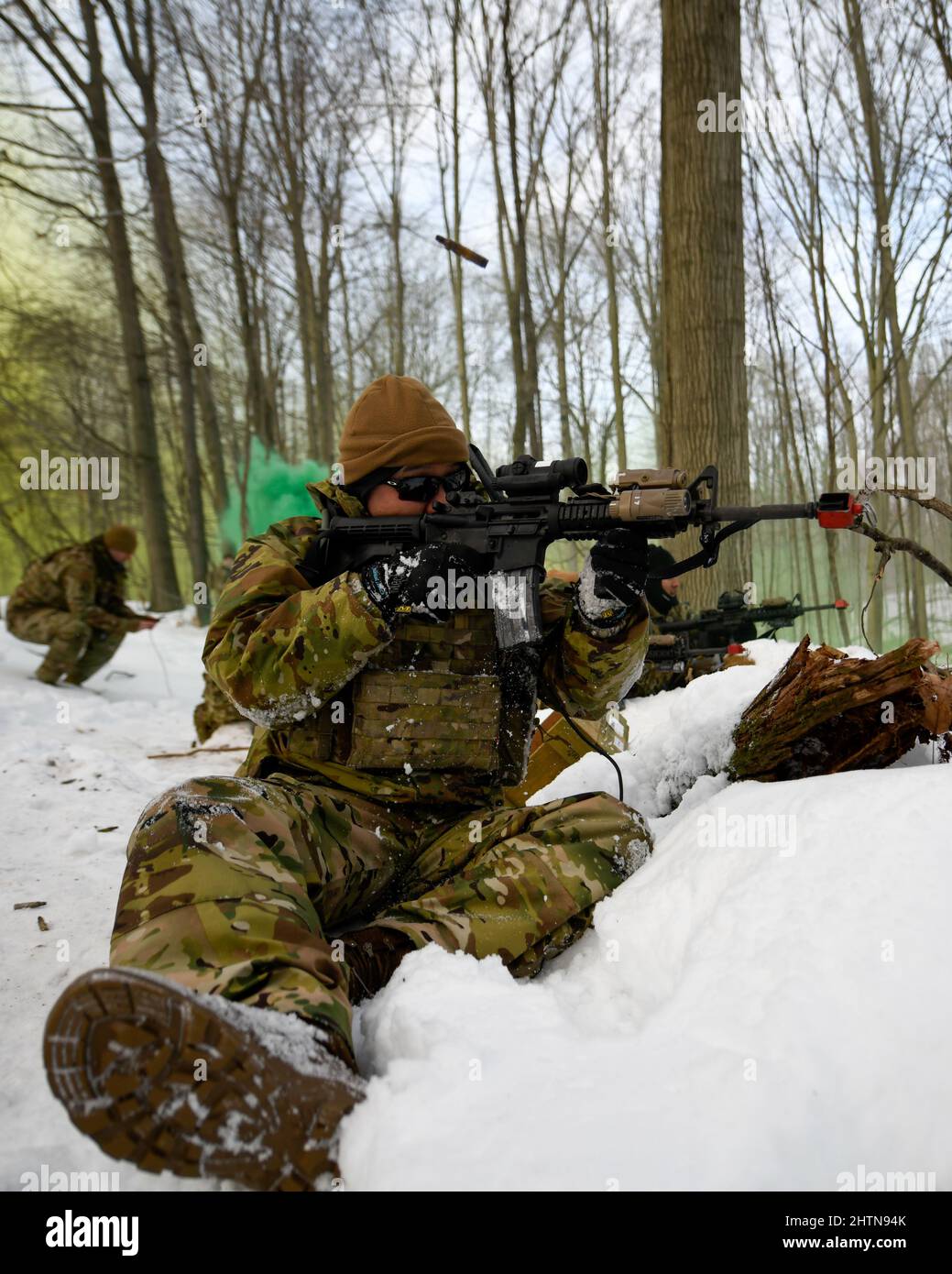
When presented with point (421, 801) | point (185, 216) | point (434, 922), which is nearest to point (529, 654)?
point (421, 801)

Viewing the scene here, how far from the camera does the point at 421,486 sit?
7.53 feet

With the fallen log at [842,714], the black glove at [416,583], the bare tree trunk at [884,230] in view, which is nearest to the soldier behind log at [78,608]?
the black glove at [416,583]

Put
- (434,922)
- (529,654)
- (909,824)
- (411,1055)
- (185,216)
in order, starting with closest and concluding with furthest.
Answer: (411,1055)
(909,824)
(434,922)
(529,654)
(185,216)

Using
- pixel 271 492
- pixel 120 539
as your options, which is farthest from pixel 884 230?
pixel 120 539

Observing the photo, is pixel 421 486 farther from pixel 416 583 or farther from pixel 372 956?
pixel 372 956

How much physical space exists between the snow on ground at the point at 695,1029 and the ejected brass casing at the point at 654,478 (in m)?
0.75

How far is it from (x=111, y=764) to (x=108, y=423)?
62.0 ft

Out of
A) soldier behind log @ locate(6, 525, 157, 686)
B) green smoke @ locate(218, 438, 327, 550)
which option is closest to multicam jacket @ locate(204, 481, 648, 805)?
soldier behind log @ locate(6, 525, 157, 686)

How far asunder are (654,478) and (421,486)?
67 centimetres

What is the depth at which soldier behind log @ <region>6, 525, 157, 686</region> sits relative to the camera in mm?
7164

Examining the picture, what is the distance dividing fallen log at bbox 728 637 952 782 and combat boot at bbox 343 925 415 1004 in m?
0.99

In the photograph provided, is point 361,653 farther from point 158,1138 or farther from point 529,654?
point 158,1138

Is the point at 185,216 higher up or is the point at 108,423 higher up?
the point at 185,216
